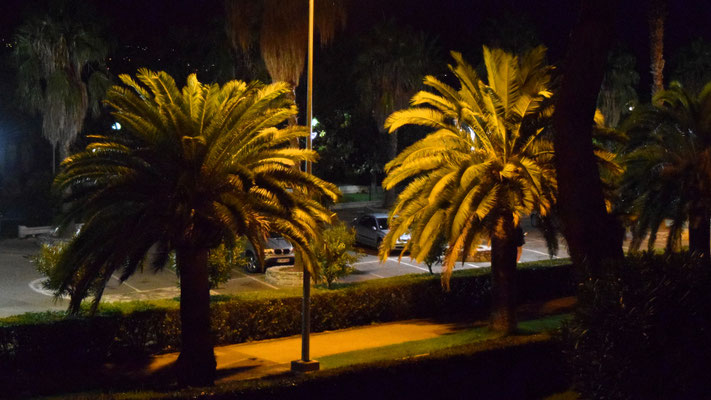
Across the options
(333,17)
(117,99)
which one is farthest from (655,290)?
(333,17)

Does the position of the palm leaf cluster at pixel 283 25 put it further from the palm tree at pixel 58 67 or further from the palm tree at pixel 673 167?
the palm tree at pixel 58 67

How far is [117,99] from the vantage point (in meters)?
12.9

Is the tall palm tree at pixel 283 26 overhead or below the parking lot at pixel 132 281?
overhead

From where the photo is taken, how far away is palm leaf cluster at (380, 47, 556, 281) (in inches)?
614

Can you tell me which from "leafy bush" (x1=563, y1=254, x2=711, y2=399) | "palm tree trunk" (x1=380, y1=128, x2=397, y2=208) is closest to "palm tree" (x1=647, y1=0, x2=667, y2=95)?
"palm tree trunk" (x1=380, y1=128, x2=397, y2=208)

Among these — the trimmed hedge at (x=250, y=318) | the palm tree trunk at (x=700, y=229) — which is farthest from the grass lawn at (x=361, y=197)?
→ the palm tree trunk at (x=700, y=229)

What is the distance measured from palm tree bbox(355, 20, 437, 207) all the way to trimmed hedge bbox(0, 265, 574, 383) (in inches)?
903

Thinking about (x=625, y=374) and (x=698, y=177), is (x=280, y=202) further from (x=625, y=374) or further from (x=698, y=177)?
(x=698, y=177)

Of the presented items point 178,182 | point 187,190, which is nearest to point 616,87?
point 187,190

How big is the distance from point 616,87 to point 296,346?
38.3m

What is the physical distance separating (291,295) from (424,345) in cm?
332

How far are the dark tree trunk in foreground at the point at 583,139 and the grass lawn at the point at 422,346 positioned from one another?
2875 mm

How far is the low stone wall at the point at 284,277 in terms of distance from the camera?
23781 mm

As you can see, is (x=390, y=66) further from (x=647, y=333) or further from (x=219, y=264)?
(x=647, y=333)
